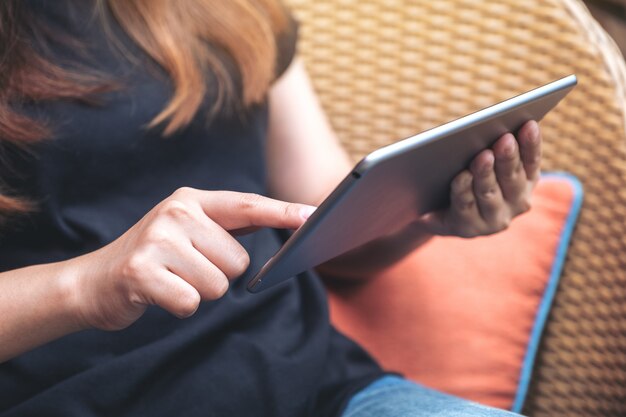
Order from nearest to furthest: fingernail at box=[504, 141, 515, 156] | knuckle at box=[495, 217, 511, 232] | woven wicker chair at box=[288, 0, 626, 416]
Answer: fingernail at box=[504, 141, 515, 156] < knuckle at box=[495, 217, 511, 232] < woven wicker chair at box=[288, 0, 626, 416]

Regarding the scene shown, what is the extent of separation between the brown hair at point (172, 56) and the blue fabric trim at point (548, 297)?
1.24 ft

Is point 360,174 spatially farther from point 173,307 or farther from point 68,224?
point 68,224

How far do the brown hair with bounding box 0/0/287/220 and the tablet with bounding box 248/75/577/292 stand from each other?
0.75 ft

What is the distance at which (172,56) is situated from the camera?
0.76 metres

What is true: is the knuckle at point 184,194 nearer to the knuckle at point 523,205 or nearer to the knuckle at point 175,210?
the knuckle at point 175,210

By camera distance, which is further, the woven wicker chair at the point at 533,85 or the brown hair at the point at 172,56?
the woven wicker chair at the point at 533,85

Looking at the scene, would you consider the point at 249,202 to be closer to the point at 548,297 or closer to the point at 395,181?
the point at 395,181

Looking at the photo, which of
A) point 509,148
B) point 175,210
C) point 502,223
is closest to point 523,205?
point 502,223

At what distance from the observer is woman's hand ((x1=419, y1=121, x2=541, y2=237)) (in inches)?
25.5

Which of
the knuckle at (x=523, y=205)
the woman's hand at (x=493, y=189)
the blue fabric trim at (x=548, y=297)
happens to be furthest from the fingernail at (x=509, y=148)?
the blue fabric trim at (x=548, y=297)

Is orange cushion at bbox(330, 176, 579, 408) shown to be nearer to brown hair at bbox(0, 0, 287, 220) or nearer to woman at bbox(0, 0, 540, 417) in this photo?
woman at bbox(0, 0, 540, 417)

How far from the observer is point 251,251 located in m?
0.79

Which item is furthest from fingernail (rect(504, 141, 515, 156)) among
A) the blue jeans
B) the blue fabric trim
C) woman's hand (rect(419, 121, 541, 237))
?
the blue fabric trim

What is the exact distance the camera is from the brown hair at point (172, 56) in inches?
27.7
